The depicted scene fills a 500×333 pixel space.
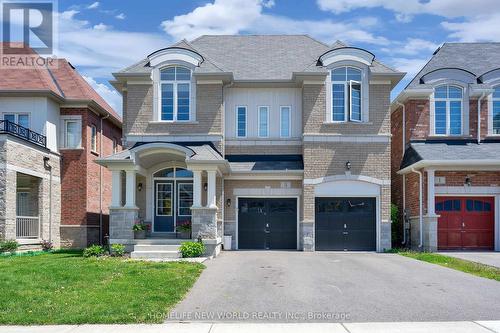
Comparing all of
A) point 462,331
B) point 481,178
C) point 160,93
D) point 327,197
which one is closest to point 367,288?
point 462,331

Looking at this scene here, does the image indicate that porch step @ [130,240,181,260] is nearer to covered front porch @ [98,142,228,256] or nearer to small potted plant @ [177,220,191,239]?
covered front porch @ [98,142,228,256]

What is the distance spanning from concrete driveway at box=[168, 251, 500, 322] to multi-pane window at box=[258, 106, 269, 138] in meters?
7.28

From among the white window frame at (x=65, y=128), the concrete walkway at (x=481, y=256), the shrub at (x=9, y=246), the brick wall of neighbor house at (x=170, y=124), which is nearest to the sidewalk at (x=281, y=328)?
the concrete walkway at (x=481, y=256)

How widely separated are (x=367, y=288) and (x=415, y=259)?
6.96 m

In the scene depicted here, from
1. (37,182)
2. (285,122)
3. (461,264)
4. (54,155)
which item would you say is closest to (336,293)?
(461,264)

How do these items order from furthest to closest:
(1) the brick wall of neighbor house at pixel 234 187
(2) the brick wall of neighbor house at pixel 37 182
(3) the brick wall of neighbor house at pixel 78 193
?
1. (3) the brick wall of neighbor house at pixel 78 193
2. (1) the brick wall of neighbor house at pixel 234 187
3. (2) the brick wall of neighbor house at pixel 37 182

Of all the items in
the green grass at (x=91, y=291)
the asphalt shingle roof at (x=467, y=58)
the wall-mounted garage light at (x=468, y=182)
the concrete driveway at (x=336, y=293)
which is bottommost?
the concrete driveway at (x=336, y=293)

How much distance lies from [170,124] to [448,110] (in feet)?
37.5

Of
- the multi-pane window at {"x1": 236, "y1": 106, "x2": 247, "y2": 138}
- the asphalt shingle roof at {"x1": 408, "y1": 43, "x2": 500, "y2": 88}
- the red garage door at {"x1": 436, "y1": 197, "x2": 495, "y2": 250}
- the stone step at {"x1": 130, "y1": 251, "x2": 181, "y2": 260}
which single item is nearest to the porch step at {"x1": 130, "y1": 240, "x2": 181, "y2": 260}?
the stone step at {"x1": 130, "y1": 251, "x2": 181, "y2": 260}

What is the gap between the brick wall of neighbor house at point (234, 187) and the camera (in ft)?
76.5

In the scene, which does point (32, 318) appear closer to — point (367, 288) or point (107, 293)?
point (107, 293)

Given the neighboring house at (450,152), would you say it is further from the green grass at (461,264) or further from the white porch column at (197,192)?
the white porch column at (197,192)

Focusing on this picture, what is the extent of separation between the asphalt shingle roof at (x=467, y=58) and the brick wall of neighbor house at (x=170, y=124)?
8.30 metres

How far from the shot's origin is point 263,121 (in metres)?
23.8
